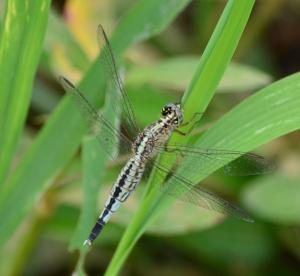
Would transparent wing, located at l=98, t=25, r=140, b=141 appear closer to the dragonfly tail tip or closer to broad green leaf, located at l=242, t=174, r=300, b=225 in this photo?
the dragonfly tail tip

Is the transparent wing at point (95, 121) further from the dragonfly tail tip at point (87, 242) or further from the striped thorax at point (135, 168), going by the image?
the dragonfly tail tip at point (87, 242)

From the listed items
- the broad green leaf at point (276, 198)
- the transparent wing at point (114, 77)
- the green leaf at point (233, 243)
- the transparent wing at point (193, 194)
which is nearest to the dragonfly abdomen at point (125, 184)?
the transparent wing at point (114, 77)

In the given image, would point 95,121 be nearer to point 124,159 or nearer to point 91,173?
point 91,173

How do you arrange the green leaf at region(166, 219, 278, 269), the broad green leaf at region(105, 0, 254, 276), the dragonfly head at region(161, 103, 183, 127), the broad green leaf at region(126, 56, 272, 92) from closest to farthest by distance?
the broad green leaf at region(105, 0, 254, 276) → the dragonfly head at region(161, 103, 183, 127) → the broad green leaf at region(126, 56, 272, 92) → the green leaf at region(166, 219, 278, 269)

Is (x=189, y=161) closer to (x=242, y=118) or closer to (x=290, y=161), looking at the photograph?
(x=242, y=118)

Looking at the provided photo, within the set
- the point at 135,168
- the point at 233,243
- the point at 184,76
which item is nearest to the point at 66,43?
the point at 184,76

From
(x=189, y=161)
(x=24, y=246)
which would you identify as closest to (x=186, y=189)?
(x=189, y=161)

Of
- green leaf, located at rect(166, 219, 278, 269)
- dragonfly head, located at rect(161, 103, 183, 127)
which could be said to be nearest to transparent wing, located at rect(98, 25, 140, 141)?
dragonfly head, located at rect(161, 103, 183, 127)
